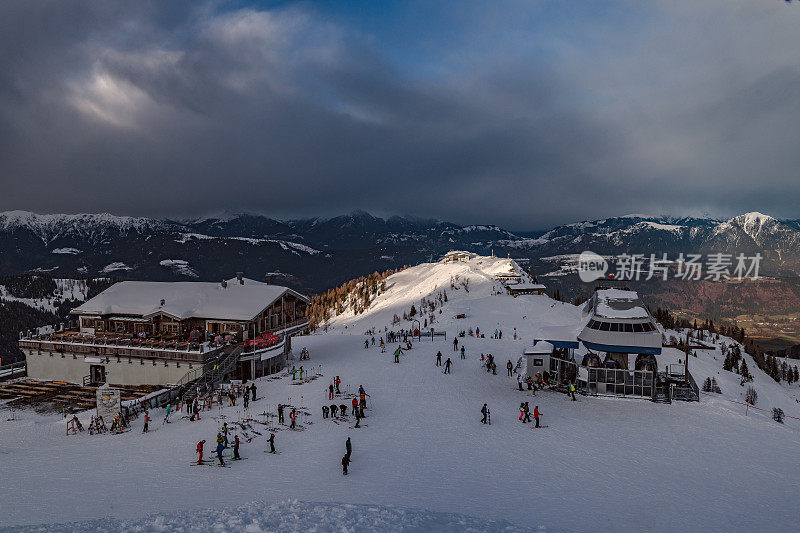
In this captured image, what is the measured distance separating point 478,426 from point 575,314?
58.2 meters

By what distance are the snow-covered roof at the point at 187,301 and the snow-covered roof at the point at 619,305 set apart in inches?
1187

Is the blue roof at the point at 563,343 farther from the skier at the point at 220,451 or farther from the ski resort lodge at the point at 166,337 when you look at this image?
the skier at the point at 220,451

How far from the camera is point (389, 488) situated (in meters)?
18.5

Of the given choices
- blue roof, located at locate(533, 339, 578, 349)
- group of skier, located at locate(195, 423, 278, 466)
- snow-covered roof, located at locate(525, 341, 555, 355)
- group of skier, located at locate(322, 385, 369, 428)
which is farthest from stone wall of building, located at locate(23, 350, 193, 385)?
blue roof, located at locate(533, 339, 578, 349)

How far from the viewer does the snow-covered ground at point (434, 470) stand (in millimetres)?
16250

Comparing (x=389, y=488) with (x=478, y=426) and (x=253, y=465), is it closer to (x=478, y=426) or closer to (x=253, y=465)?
(x=253, y=465)

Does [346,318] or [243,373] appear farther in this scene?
[346,318]

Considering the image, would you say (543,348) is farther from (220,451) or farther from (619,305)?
(220,451)

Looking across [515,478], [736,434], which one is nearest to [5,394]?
[515,478]

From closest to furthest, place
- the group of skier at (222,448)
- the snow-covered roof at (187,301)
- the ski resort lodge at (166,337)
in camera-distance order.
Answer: the group of skier at (222,448) → the ski resort lodge at (166,337) → the snow-covered roof at (187,301)

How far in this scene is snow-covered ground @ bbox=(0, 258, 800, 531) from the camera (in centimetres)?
1625

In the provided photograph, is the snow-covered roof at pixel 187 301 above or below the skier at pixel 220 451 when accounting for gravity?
above

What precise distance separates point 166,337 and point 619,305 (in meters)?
40.0

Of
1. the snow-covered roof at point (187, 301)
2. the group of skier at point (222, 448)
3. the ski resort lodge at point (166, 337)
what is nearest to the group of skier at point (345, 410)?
the group of skier at point (222, 448)
